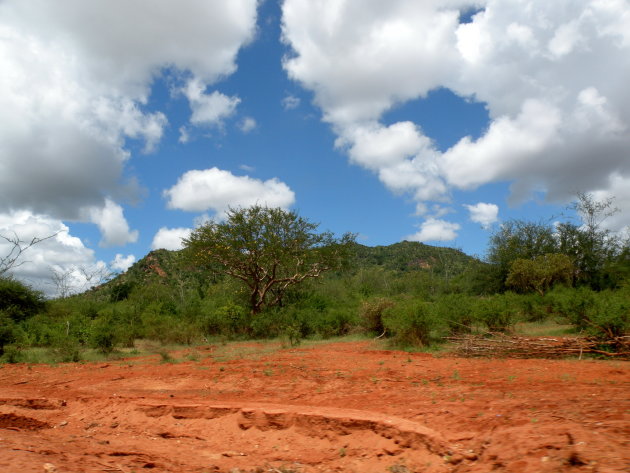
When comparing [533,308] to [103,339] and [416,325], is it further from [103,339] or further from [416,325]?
[103,339]

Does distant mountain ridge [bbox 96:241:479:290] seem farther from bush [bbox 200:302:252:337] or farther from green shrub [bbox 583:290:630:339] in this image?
green shrub [bbox 583:290:630:339]

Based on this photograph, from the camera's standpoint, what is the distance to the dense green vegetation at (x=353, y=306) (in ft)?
46.7

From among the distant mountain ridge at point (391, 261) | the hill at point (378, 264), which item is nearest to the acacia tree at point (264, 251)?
the hill at point (378, 264)

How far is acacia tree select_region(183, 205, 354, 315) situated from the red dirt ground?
12080mm

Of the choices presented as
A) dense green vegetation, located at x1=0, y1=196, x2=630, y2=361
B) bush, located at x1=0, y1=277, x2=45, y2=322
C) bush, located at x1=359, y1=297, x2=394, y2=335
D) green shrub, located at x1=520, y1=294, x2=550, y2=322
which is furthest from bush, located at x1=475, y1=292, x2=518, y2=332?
bush, located at x1=0, y1=277, x2=45, y2=322

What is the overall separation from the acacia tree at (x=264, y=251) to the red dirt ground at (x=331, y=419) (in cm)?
1208

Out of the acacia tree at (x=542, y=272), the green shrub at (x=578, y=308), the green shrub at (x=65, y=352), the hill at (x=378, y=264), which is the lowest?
the green shrub at (x=65, y=352)

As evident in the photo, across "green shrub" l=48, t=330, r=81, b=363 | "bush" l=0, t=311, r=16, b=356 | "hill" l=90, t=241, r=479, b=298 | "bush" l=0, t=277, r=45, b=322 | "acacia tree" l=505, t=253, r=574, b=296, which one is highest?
"hill" l=90, t=241, r=479, b=298

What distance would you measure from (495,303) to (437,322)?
7.87 ft

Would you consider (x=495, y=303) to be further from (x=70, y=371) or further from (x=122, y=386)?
(x=70, y=371)

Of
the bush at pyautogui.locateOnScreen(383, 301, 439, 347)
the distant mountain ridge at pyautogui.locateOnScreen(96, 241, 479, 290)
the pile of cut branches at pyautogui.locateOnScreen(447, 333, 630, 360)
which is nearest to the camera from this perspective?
the pile of cut branches at pyautogui.locateOnScreen(447, 333, 630, 360)

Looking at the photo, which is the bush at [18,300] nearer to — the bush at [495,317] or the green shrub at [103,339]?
the green shrub at [103,339]

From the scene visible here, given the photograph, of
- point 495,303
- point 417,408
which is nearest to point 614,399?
point 417,408

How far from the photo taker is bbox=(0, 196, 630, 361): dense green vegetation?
14.2m
